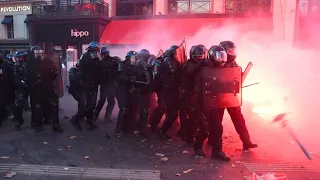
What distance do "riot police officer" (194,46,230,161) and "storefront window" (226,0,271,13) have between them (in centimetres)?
1176

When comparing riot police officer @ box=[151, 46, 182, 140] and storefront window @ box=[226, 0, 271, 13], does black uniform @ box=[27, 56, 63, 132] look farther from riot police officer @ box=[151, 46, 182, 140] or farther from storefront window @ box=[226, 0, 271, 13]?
storefront window @ box=[226, 0, 271, 13]

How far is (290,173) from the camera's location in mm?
4383

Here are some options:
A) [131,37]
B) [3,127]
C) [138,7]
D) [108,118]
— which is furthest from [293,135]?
[138,7]

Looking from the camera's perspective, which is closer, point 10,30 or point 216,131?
point 216,131

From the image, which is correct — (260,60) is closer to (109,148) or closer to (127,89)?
(127,89)

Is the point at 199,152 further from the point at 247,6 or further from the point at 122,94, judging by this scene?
the point at 247,6

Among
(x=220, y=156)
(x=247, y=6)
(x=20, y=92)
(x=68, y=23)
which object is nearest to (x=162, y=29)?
(x=247, y=6)

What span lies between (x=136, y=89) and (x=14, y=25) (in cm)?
1994

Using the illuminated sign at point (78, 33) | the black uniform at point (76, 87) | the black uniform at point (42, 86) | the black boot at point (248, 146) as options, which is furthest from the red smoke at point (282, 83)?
the illuminated sign at point (78, 33)

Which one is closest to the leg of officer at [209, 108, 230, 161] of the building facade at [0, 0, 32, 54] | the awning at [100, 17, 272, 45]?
the awning at [100, 17, 272, 45]

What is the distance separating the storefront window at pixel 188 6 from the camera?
16.3 meters

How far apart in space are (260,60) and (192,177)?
6021 millimetres

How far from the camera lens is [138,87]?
20.2 ft

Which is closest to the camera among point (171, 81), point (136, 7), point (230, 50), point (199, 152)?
point (230, 50)
